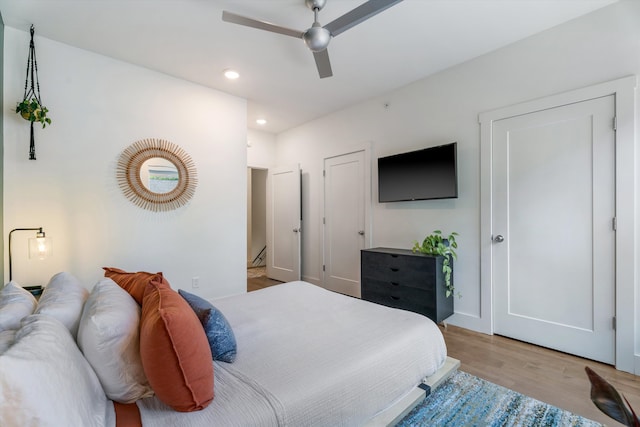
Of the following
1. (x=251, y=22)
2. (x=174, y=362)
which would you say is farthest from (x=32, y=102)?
(x=174, y=362)

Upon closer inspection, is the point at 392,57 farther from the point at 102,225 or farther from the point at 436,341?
the point at 102,225

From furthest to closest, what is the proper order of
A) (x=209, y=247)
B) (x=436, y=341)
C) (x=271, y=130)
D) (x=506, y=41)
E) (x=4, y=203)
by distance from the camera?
(x=271, y=130), (x=209, y=247), (x=506, y=41), (x=4, y=203), (x=436, y=341)

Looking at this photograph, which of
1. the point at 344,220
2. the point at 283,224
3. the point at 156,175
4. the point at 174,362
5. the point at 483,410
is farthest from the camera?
the point at 283,224

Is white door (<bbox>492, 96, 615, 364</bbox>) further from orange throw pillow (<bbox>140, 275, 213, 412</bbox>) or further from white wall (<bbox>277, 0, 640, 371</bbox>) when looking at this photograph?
orange throw pillow (<bbox>140, 275, 213, 412</bbox>)

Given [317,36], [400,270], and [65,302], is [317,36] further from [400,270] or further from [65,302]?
[400,270]

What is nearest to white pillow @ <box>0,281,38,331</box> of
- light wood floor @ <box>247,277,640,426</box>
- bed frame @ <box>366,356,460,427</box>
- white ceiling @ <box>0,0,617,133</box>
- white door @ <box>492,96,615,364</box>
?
bed frame @ <box>366,356,460,427</box>

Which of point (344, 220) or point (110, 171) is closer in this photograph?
point (110, 171)

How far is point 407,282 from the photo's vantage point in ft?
9.63

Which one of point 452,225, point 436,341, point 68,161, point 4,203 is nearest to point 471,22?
point 452,225

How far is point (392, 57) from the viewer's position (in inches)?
114

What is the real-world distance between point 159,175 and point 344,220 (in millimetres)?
2452

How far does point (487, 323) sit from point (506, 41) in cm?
267

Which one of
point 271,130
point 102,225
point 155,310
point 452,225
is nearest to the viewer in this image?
point 155,310

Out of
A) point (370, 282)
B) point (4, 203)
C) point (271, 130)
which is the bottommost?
point (370, 282)
